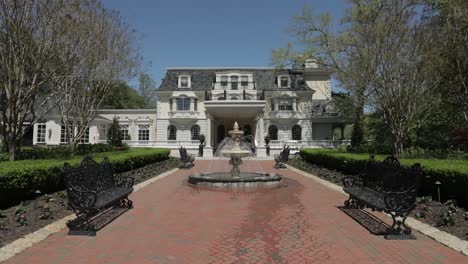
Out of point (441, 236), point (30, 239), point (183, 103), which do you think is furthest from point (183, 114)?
point (441, 236)

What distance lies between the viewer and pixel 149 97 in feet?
246

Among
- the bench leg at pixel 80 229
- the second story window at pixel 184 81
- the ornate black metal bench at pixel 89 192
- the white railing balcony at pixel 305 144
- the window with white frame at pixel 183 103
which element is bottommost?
the bench leg at pixel 80 229

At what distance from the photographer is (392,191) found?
6500 mm

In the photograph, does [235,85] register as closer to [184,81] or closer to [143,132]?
[184,81]

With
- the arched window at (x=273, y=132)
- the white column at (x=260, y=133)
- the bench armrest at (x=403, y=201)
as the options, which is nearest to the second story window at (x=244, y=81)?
the arched window at (x=273, y=132)

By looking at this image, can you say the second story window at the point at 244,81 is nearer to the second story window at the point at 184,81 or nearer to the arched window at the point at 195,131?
the second story window at the point at 184,81

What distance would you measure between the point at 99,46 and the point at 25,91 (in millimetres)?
5998

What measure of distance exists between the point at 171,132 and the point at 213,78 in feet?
28.8

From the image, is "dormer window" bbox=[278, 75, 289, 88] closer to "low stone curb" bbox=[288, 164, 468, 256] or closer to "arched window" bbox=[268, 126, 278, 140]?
"arched window" bbox=[268, 126, 278, 140]

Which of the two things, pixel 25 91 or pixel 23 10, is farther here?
pixel 25 91

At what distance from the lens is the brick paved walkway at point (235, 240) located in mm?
5027

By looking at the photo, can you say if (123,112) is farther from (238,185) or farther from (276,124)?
(238,185)

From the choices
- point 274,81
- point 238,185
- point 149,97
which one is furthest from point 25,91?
point 149,97

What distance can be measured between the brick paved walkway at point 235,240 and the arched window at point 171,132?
3346 cm
